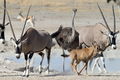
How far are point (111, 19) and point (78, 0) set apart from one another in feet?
57.7

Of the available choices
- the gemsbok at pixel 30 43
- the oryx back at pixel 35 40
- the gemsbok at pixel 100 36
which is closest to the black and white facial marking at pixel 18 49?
the gemsbok at pixel 30 43

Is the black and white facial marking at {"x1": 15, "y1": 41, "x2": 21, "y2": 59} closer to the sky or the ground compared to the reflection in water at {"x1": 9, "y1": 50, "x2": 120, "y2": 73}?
closer to the sky

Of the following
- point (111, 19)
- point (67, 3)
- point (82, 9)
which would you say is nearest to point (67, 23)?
point (111, 19)

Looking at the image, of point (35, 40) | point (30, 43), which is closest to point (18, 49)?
point (30, 43)

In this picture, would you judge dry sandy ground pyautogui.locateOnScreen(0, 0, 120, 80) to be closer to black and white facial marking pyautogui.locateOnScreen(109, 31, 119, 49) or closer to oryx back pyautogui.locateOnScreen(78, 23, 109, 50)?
oryx back pyautogui.locateOnScreen(78, 23, 109, 50)

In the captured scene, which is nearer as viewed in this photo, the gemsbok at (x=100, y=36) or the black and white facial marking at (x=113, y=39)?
the black and white facial marking at (x=113, y=39)

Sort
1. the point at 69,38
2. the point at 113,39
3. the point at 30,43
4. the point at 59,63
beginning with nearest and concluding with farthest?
the point at 30,43, the point at 113,39, the point at 69,38, the point at 59,63

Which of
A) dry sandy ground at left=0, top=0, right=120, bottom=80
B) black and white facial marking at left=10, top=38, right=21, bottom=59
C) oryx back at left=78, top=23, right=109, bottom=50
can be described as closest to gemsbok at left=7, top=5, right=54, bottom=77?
black and white facial marking at left=10, top=38, right=21, bottom=59

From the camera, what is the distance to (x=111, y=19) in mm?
44531

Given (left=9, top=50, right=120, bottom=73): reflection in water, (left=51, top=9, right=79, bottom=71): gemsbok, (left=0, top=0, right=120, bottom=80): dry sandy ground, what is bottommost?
(left=0, top=0, right=120, bottom=80): dry sandy ground

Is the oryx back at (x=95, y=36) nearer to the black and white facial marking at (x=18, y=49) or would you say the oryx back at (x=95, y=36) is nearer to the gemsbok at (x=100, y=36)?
the gemsbok at (x=100, y=36)

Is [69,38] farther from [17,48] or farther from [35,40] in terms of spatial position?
[17,48]

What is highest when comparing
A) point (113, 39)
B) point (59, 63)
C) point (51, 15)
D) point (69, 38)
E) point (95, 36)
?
point (113, 39)

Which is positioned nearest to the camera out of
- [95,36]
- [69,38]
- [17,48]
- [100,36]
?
[17,48]
